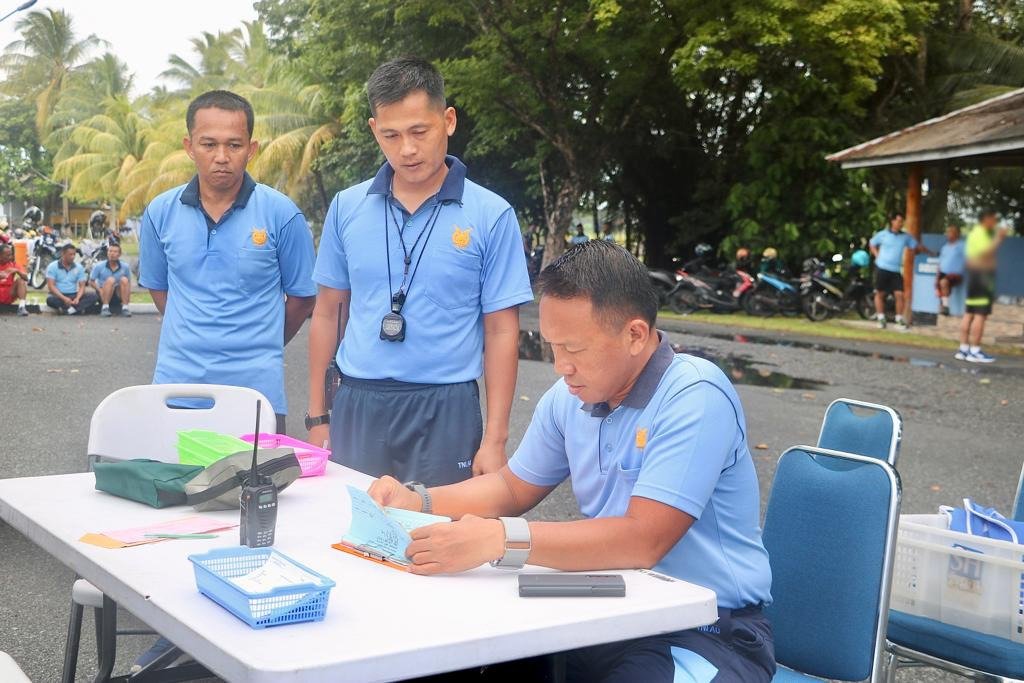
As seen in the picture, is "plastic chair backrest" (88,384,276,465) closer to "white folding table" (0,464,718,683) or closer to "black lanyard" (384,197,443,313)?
"black lanyard" (384,197,443,313)

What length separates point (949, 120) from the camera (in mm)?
17719

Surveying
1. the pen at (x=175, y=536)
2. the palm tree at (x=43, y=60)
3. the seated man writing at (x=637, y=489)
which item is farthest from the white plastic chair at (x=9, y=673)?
the palm tree at (x=43, y=60)

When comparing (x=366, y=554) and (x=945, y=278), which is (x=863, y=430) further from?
(x=945, y=278)

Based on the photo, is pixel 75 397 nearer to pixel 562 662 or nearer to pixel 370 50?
pixel 562 662

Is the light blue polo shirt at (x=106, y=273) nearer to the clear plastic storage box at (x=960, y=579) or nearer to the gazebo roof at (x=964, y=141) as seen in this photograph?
the gazebo roof at (x=964, y=141)

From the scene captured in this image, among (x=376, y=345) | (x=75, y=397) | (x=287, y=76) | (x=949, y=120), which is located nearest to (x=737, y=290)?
(x=949, y=120)

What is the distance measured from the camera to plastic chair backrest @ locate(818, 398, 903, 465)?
11.5 ft

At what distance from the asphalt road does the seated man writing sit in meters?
2.04

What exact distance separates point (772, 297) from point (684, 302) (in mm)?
1622

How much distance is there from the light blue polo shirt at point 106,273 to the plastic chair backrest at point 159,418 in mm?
15849

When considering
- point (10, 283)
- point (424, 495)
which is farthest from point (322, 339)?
point (10, 283)

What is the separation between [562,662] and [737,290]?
1925 centimetres

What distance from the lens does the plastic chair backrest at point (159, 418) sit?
329 centimetres

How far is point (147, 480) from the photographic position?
2508 mm
